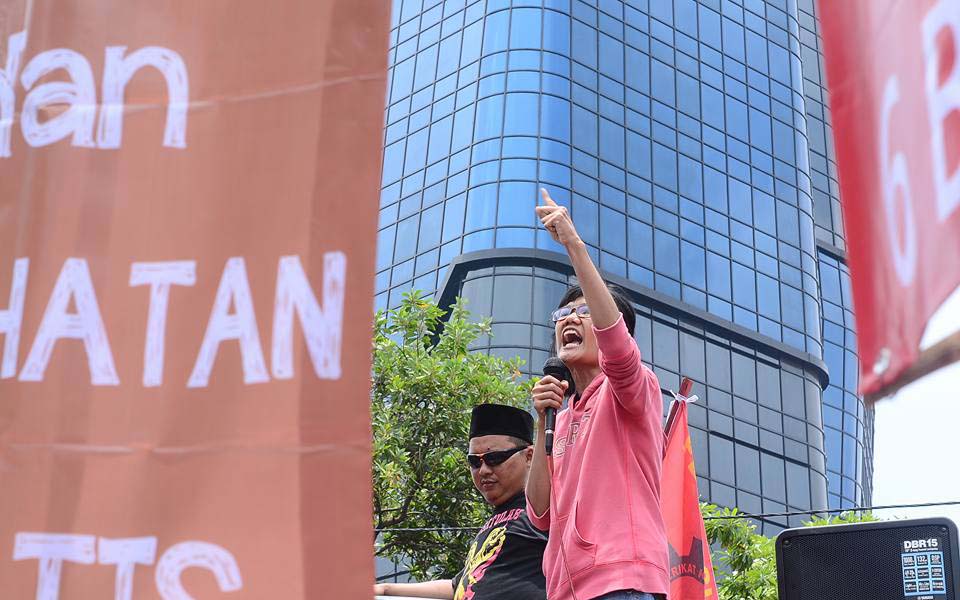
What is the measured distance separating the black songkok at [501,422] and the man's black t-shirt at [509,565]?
0.41 m

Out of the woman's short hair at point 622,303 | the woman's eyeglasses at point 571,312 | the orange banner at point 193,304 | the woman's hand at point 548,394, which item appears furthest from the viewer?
the woman's short hair at point 622,303

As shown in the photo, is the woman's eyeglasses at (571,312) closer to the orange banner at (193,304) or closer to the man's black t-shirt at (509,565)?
the man's black t-shirt at (509,565)

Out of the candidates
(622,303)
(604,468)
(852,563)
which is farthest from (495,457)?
(852,563)

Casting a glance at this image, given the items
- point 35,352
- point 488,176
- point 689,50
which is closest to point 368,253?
point 35,352

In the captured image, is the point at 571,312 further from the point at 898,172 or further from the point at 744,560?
the point at 744,560

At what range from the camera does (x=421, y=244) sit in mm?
32031

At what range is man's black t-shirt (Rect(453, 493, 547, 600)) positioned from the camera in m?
4.18

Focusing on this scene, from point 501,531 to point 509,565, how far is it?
152 mm

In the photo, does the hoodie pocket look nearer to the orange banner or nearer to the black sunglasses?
the black sunglasses

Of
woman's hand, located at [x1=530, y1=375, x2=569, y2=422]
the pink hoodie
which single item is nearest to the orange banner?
the pink hoodie

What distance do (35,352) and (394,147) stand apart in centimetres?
3323

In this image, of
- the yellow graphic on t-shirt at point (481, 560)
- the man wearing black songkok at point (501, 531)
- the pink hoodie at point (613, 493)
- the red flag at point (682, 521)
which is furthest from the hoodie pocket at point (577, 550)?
the red flag at point (682, 521)

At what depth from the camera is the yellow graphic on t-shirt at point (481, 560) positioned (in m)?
4.29

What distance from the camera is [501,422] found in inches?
187
